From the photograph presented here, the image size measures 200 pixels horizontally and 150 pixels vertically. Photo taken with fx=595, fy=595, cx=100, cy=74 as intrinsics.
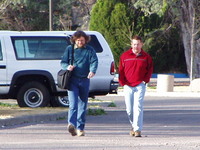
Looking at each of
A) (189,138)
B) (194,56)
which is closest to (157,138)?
(189,138)

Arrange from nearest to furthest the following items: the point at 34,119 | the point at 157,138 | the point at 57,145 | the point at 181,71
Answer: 1. the point at 57,145
2. the point at 157,138
3. the point at 34,119
4. the point at 181,71

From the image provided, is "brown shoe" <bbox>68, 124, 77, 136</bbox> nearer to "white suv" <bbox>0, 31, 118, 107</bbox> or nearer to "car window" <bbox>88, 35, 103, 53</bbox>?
"white suv" <bbox>0, 31, 118, 107</bbox>

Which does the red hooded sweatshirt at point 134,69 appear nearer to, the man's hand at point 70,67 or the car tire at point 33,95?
the man's hand at point 70,67

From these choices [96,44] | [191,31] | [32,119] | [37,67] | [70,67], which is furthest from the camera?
[191,31]

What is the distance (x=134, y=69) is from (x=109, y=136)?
1.32 meters

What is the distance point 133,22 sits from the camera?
3706 cm

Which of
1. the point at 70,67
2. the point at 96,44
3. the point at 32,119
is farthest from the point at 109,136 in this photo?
the point at 96,44

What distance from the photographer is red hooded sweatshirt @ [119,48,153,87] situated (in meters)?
10.5

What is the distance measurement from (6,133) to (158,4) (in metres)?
22.5

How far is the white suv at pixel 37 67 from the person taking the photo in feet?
48.6

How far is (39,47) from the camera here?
1525 cm

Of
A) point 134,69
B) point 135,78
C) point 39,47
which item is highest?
point 39,47

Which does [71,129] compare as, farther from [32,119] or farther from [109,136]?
[32,119]

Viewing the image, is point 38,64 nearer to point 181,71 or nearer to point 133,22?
point 133,22
